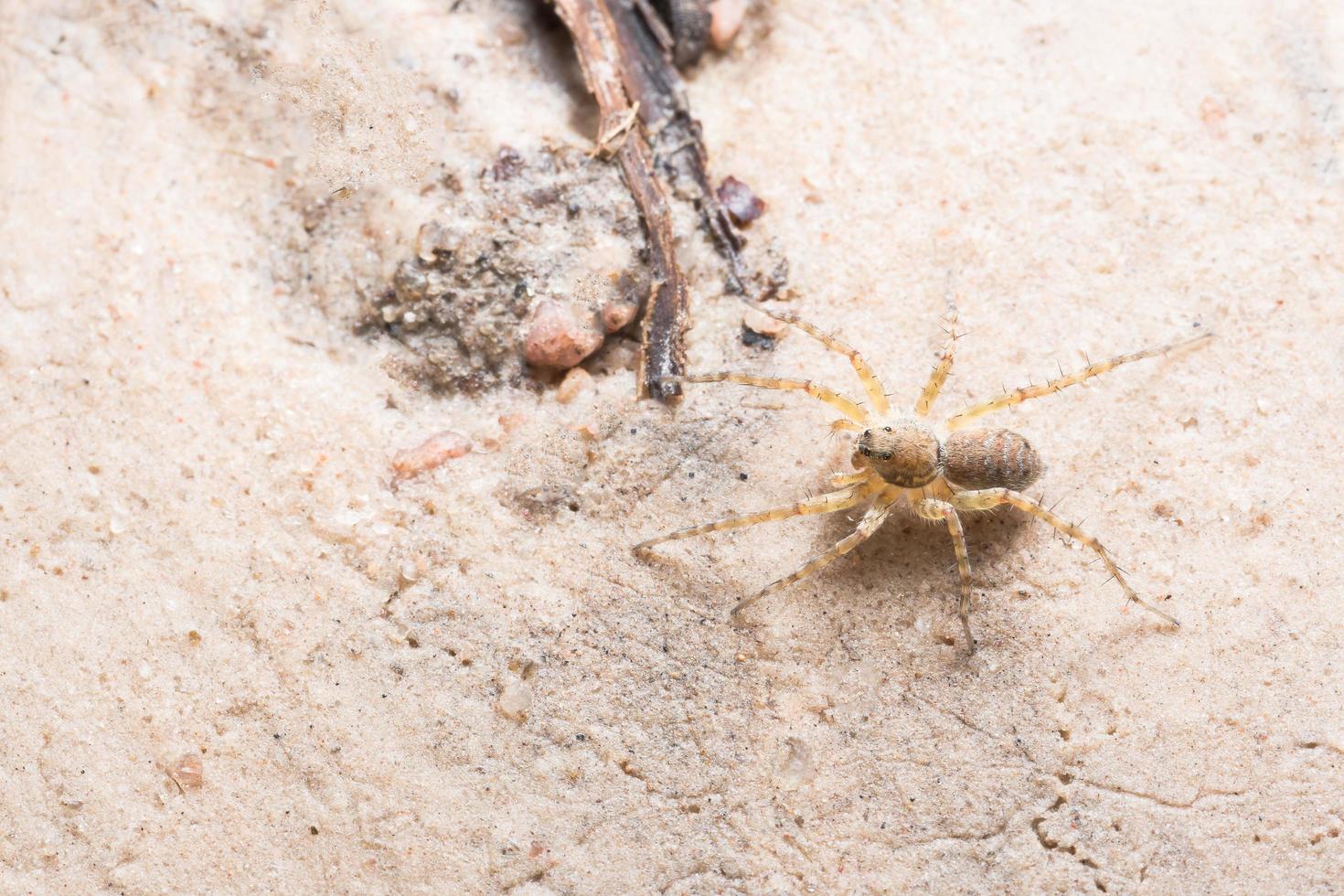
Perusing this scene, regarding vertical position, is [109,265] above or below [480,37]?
below

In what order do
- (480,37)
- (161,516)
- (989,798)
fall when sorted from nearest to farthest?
1. (989,798)
2. (161,516)
3. (480,37)

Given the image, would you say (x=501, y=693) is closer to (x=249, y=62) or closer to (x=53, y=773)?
(x=53, y=773)

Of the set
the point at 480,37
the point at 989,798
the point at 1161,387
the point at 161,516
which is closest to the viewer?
the point at 989,798

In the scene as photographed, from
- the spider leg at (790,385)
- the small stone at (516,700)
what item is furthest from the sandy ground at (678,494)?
the spider leg at (790,385)

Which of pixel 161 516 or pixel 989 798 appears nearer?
pixel 989 798

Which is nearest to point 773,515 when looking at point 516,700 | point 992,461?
point 992,461

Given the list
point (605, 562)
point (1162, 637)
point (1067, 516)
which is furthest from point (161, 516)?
point (1162, 637)

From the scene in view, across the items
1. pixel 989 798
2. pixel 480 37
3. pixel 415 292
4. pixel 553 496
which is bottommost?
pixel 989 798
